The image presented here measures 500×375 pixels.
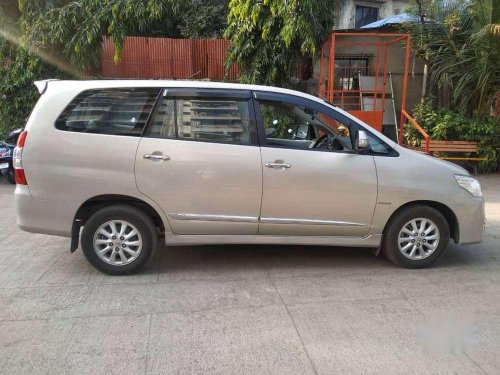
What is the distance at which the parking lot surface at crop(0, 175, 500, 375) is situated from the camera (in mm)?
3162

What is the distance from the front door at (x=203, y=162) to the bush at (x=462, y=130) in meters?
6.86

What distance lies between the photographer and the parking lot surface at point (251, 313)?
10.4ft

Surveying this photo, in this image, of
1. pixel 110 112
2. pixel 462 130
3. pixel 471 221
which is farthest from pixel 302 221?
pixel 462 130

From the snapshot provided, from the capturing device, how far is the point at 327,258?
5219 mm

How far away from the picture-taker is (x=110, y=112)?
451cm

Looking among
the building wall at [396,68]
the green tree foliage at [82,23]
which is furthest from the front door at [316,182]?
the green tree foliage at [82,23]

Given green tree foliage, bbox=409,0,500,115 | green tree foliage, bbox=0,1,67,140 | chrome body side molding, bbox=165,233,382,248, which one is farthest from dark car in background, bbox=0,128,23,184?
green tree foliage, bbox=409,0,500,115

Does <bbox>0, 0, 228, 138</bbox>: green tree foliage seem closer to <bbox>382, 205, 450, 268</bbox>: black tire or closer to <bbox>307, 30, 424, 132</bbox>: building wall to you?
<bbox>307, 30, 424, 132</bbox>: building wall

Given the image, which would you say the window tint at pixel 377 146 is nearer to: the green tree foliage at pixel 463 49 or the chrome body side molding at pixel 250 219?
the chrome body side molding at pixel 250 219

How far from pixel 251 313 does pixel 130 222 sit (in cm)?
149

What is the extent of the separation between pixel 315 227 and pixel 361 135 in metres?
0.99

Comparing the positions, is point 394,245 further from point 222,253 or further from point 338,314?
point 222,253

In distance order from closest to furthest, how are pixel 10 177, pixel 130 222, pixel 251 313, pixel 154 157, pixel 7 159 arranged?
pixel 251 313 → pixel 154 157 → pixel 130 222 → pixel 7 159 → pixel 10 177

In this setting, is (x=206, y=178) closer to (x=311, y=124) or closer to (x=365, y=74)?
(x=311, y=124)
